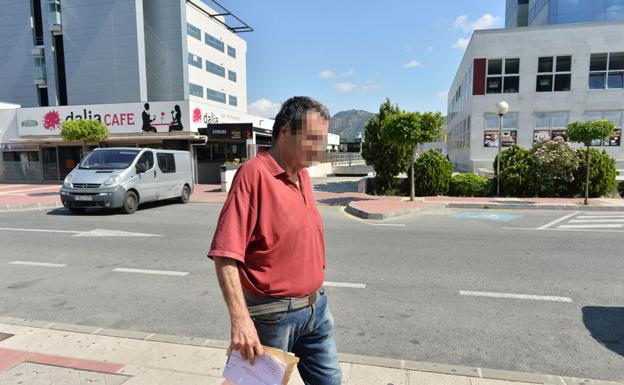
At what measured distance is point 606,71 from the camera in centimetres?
2328

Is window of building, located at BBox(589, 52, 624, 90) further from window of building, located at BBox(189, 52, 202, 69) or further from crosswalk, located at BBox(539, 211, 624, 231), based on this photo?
window of building, located at BBox(189, 52, 202, 69)

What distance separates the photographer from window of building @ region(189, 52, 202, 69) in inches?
1779

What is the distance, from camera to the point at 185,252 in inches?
274

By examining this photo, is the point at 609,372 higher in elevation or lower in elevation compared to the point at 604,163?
lower

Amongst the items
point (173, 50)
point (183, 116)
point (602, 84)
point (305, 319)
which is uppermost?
point (173, 50)

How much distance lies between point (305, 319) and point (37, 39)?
5088 cm

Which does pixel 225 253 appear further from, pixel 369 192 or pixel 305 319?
pixel 369 192

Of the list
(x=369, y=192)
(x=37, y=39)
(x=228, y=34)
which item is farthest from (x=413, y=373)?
(x=228, y=34)

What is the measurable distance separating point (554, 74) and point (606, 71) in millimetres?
2832

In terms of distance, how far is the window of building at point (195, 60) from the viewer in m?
45.2

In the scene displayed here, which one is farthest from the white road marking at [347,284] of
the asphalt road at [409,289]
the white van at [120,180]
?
the white van at [120,180]

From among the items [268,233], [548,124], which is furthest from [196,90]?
[268,233]

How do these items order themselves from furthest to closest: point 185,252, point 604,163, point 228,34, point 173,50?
point 228,34 → point 173,50 → point 604,163 → point 185,252

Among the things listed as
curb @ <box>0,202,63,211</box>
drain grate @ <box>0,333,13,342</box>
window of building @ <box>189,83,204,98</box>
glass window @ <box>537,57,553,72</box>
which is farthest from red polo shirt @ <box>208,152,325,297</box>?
window of building @ <box>189,83,204,98</box>
